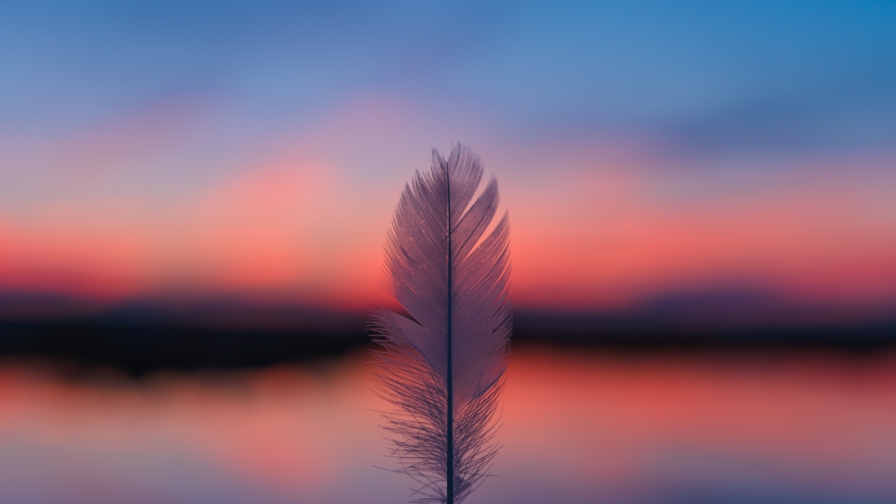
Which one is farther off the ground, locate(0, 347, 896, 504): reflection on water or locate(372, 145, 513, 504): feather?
locate(372, 145, 513, 504): feather

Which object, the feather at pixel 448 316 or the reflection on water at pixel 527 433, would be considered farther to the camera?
the reflection on water at pixel 527 433

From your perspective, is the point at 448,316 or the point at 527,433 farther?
the point at 527,433

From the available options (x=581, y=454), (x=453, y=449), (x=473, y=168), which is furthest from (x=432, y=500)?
(x=473, y=168)

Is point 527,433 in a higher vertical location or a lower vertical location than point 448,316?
lower

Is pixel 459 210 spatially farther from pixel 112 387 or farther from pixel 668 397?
pixel 112 387
